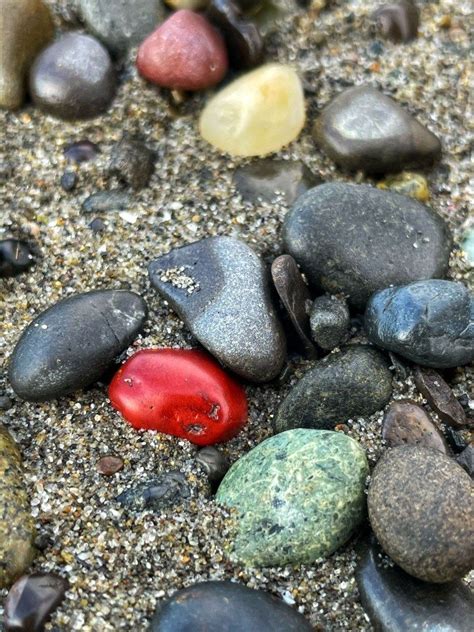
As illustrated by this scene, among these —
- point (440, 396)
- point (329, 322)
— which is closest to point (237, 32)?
point (329, 322)

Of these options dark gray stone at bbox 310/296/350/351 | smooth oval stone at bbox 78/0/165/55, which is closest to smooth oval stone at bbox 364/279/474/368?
dark gray stone at bbox 310/296/350/351

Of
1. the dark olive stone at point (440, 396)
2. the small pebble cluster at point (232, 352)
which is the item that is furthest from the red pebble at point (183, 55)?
the dark olive stone at point (440, 396)

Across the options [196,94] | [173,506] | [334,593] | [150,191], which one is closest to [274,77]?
[196,94]

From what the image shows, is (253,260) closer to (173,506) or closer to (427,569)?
(173,506)

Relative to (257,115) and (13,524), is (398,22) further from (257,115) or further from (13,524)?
(13,524)

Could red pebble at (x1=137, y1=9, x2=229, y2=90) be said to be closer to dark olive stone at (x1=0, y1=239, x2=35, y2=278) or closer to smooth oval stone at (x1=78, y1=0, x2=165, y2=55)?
smooth oval stone at (x1=78, y1=0, x2=165, y2=55)

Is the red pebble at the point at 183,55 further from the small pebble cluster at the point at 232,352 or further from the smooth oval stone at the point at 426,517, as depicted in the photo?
the smooth oval stone at the point at 426,517

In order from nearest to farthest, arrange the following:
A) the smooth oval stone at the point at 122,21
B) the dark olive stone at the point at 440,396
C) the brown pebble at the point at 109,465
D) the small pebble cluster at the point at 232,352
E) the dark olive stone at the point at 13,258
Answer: the small pebble cluster at the point at 232,352
the brown pebble at the point at 109,465
the dark olive stone at the point at 440,396
the dark olive stone at the point at 13,258
the smooth oval stone at the point at 122,21

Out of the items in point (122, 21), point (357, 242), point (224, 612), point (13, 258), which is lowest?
point (224, 612)
